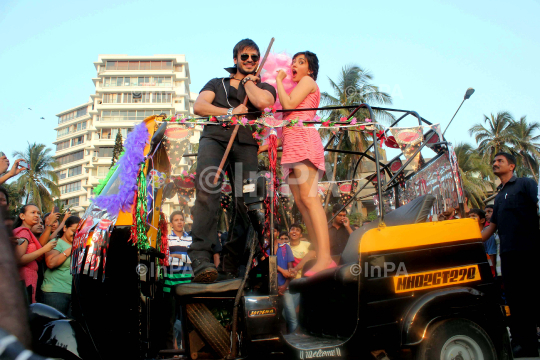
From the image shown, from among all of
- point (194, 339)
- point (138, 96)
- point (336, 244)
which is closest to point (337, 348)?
point (194, 339)

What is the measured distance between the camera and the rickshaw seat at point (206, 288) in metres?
2.77

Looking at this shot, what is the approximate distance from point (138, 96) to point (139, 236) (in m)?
71.3

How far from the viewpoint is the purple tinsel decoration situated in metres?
2.97

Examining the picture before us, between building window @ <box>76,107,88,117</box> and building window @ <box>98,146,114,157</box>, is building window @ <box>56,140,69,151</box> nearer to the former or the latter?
building window @ <box>76,107,88,117</box>

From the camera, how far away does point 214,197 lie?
3.32 metres

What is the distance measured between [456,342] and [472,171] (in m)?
36.6

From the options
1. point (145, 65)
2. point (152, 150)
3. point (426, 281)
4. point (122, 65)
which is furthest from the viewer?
point (145, 65)

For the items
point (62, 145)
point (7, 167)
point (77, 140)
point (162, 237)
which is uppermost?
point (77, 140)

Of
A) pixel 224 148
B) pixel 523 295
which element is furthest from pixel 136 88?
pixel 523 295

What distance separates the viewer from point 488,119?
1727 inches

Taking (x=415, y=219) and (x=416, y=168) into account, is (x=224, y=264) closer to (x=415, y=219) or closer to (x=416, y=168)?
(x=415, y=219)

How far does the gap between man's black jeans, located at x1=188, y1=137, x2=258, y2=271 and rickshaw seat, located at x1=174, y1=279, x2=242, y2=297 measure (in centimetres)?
30

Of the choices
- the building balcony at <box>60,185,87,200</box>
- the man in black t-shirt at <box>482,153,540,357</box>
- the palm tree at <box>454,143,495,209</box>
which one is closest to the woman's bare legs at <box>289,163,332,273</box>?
the man in black t-shirt at <box>482,153,540,357</box>

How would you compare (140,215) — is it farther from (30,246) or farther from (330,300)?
(30,246)
